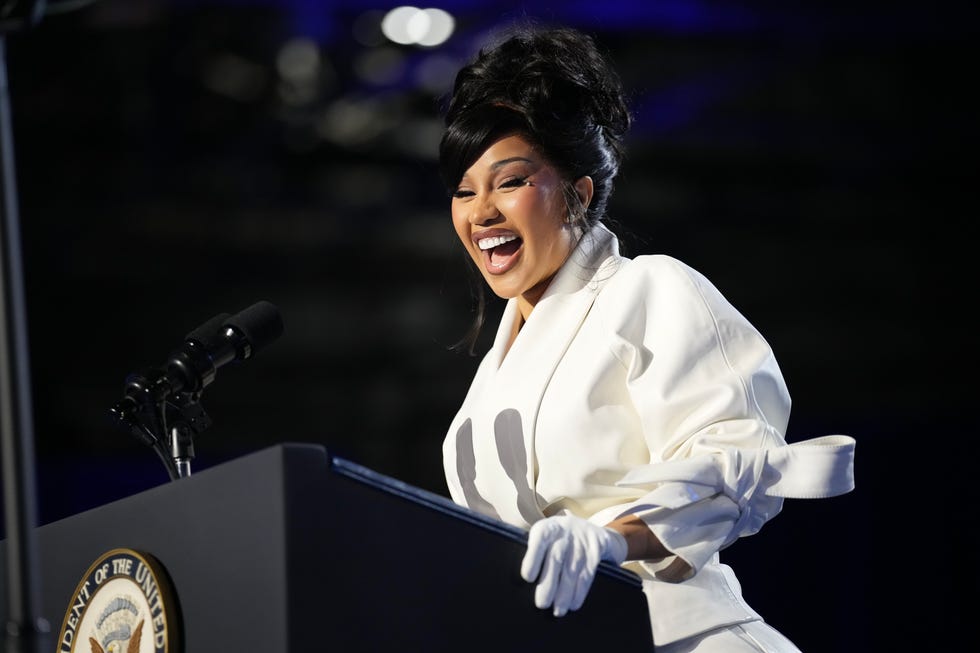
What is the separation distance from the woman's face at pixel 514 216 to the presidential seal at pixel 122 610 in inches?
27.9

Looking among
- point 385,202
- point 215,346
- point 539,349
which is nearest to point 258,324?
point 215,346

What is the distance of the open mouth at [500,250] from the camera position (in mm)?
1714

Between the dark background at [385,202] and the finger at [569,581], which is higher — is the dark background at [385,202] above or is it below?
above

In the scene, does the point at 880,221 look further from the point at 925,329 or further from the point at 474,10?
the point at 474,10

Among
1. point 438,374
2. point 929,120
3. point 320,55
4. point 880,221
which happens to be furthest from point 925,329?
point 320,55

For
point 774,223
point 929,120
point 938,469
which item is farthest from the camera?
point 774,223

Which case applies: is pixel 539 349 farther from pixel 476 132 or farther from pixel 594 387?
pixel 476 132

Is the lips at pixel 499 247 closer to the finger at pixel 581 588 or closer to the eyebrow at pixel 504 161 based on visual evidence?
the eyebrow at pixel 504 161

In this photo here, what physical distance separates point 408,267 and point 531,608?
4705mm

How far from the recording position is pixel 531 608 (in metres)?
1.16

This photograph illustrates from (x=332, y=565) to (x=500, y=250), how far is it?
773 millimetres

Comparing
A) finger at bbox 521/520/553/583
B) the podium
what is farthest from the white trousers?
finger at bbox 521/520/553/583

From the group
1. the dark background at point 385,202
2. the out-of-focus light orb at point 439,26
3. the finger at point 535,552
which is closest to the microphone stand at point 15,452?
the finger at point 535,552

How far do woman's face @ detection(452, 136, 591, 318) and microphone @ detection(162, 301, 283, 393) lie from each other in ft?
1.18
